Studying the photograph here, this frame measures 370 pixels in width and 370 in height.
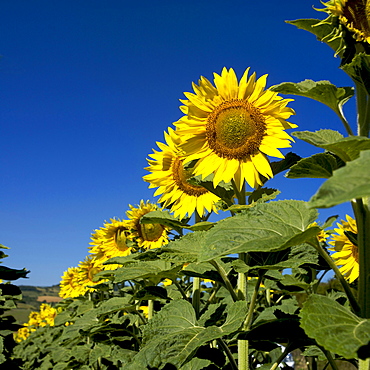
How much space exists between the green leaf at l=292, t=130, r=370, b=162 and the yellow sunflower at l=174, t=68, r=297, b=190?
69 cm

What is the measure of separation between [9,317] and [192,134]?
4.38m

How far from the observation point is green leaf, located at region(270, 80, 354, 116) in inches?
70.1

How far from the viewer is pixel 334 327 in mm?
1321

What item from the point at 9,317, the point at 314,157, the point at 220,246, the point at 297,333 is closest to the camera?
the point at 220,246

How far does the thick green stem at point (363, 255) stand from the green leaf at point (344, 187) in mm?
667

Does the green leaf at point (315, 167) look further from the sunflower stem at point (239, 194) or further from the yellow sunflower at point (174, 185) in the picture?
the yellow sunflower at point (174, 185)

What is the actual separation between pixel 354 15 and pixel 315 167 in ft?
2.20

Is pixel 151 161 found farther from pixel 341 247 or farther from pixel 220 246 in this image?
pixel 220 246

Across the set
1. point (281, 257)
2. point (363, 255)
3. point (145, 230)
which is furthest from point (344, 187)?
point (145, 230)

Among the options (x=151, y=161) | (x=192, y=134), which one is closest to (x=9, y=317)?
(x=151, y=161)

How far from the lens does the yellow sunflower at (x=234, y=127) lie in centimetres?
244

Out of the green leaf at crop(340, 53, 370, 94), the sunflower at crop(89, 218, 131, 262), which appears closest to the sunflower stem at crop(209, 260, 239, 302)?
the green leaf at crop(340, 53, 370, 94)

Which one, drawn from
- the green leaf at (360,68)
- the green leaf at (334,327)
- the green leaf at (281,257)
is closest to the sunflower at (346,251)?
the green leaf at (281,257)

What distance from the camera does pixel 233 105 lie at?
2.57m
